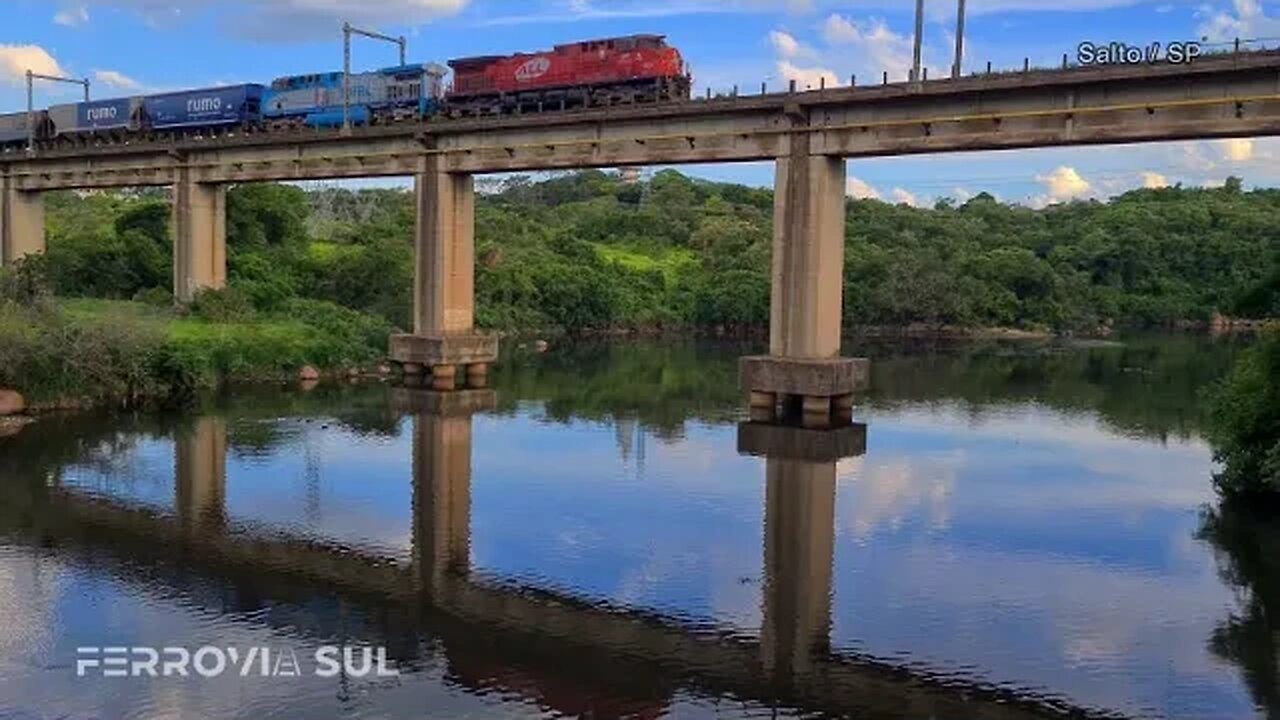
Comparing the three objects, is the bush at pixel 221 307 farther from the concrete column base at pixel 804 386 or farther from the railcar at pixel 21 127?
the concrete column base at pixel 804 386

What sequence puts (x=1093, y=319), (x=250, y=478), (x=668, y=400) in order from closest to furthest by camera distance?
(x=250, y=478)
(x=668, y=400)
(x=1093, y=319)

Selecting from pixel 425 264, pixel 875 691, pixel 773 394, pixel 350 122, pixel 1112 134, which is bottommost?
pixel 875 691

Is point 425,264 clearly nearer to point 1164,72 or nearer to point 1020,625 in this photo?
Result: point 1164,72

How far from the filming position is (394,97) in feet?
144

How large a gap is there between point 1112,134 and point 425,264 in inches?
905

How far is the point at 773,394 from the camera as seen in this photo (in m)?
31.8

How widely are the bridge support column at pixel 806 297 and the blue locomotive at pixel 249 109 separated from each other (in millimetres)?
16538

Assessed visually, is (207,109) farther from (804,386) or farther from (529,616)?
(529,616)

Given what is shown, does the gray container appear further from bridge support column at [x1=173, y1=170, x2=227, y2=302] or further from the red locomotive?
the red locomotive

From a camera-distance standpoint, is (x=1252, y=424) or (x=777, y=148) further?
(x=777, y=148)

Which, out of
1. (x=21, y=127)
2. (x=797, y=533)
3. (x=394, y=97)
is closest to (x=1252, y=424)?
(x=797, y=533)

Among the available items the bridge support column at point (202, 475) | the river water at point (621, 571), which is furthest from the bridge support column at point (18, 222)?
the bridge support column at point (202, 475)

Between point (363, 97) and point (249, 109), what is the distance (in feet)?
23.1

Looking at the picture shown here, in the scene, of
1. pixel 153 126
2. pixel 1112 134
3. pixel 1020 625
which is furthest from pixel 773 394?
pixel 153 126
